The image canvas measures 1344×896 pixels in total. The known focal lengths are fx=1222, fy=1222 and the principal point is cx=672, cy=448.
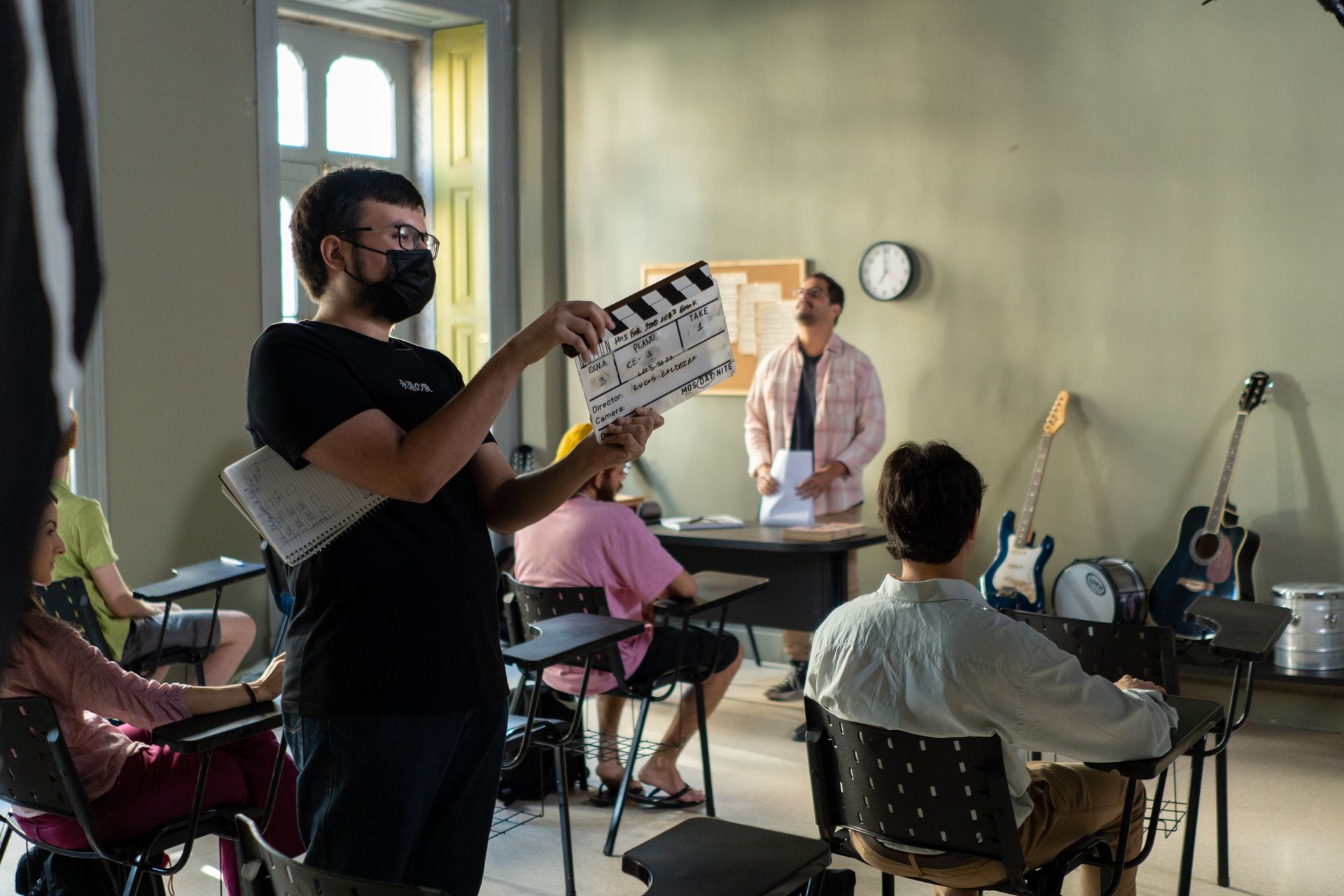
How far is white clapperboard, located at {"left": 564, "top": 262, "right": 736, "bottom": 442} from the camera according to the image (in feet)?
5.02

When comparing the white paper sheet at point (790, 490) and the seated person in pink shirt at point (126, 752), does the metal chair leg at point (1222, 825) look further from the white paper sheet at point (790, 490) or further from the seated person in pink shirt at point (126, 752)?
the seated person in pink shirt at point (126, 752)

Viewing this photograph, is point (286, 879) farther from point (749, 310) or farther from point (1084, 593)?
point (749, 310)

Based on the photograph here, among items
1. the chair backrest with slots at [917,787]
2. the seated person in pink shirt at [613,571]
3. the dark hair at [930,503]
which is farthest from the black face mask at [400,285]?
the seated person in pink shirt at [613,571]

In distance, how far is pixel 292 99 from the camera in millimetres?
6402

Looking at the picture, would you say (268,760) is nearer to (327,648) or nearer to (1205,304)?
(327,648)

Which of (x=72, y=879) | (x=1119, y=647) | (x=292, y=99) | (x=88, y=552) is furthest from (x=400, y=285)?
(x=292, y=99)

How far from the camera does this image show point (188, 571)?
4059 mm

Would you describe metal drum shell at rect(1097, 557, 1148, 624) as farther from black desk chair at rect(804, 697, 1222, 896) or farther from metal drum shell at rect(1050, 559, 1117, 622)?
black desk chair at rect(804, 697, 1222, 896)

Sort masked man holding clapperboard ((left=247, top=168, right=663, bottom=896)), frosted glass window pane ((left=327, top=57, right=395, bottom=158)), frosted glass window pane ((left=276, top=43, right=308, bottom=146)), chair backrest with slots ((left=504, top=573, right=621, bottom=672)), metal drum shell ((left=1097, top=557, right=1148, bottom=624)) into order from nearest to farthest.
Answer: masked man holding clapperboard ((left=247, top=168, right=663, bottom=896))
chair backrest with slots ((left=504, top=573, right=621, bottom=672))
metal drum shell ((left=1097, top=557, right=1148, bottom=624))
frosted glass window pane ((left=276, top=43, right=308, bottom=146))
frosted glass window pane ((left=327, top=57, right=395, bottom=158))

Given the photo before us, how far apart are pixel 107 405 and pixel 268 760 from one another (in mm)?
3104

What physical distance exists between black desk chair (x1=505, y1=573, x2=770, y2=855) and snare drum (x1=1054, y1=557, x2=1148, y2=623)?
1761mm

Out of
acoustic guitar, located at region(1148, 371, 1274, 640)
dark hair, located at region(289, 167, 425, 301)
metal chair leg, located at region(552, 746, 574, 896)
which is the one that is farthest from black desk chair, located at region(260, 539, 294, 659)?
acoustic guitar, located at region(1148, 371, 1274, 640)

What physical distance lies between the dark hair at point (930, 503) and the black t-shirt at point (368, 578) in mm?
954

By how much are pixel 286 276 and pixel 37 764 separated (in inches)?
165
